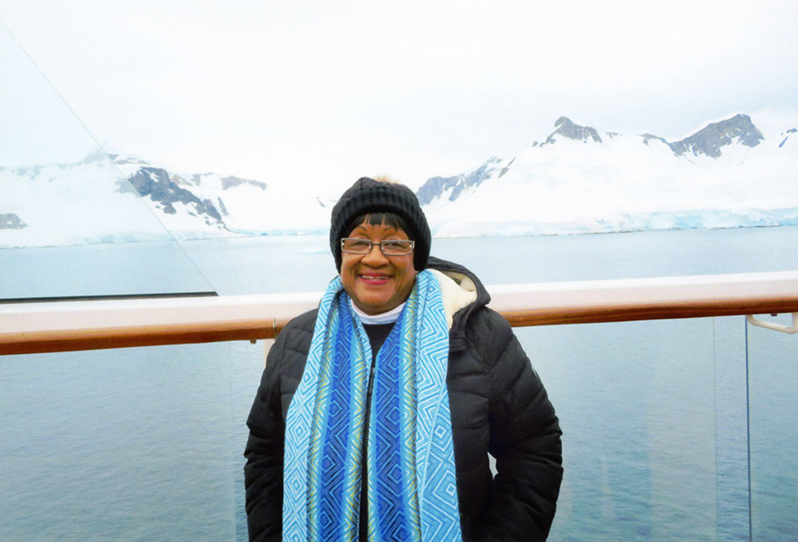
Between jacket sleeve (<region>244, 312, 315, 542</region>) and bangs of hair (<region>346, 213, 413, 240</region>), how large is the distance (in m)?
0.24

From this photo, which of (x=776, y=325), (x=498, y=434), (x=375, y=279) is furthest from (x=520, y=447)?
(x=776, y=325)

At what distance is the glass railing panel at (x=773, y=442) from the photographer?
1464mm

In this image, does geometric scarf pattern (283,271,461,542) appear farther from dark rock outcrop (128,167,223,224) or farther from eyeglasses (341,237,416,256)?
dark rock outcrop (128,167,223,224)

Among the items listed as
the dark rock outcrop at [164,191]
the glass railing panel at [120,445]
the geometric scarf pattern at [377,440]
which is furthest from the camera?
the dark rock outcrop at [164,191]

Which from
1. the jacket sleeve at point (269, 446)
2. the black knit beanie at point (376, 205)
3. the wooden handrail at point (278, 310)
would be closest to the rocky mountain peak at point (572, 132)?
the wooden handrail at point (278, 310)

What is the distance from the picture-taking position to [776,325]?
4.63ft

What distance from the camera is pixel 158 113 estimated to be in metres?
43.2

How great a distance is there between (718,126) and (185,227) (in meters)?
36.5

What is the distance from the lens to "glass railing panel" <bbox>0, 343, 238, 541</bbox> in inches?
47.7

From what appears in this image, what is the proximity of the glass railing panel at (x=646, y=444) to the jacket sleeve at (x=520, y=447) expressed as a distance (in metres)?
0.47

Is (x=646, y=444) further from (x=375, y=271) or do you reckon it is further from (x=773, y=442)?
(x=375, y=271)

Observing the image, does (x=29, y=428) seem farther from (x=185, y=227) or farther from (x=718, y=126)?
(x=718, y=126)

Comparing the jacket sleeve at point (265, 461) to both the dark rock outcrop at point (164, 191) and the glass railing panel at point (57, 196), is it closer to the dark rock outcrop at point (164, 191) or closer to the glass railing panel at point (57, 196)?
the glass railing panel at point (57, 196)

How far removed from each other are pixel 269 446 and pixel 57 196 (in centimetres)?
110
